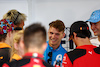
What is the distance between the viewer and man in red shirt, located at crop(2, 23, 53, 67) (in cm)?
73

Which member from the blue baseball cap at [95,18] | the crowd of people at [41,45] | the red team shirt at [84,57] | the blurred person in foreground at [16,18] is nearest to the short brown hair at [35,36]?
the crowd of people at [41,45]

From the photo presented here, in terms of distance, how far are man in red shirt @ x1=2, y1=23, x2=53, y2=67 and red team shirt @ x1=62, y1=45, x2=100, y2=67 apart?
1.40ft

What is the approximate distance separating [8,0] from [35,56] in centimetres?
236

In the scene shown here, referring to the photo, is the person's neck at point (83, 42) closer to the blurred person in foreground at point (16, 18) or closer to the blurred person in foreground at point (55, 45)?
the blurred person in foreground at point (55, 45)

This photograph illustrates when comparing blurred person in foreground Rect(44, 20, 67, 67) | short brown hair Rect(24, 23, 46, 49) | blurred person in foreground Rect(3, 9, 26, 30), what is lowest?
blurred person in foreground Rect(44, 20, 67, 67)

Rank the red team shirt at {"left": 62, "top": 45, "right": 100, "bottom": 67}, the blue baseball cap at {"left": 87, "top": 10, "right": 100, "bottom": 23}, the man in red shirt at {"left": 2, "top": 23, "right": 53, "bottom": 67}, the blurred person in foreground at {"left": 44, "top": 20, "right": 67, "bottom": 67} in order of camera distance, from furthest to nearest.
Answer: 1. the blurred person in foreground at {"left": 44, "top": 20, "right": 67, "bottom": 67}
2. the blue baseball cap at {"left": 87, "top": 10, "right": 100, "bottom": 23}
3. the red team shirt at {"left": 62, "top": 45, "right": 100, "bottom": 67}
4. the man in red shirt at {"left": 2, "top": 23, "right": 53, "bottom": 67}

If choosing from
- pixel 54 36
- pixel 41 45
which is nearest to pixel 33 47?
pixel 41 45

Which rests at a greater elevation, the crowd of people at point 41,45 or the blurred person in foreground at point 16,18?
the blurred person in foreground at point 16,18

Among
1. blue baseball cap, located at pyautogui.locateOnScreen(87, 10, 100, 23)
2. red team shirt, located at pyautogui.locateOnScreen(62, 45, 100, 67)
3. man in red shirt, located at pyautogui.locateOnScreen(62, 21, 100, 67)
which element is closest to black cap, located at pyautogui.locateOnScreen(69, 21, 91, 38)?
man in red shirt, located at pyautogui.locateOnScreen(62, 21, 100, 67)

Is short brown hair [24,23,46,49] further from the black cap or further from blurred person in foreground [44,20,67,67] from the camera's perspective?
blurred person in foreground [44,20,67,67]

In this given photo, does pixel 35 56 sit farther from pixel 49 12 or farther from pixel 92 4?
pixel 92 4

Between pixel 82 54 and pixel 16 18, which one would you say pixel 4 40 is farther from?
pixel 82 54

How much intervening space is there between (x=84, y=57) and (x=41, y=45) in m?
0.53

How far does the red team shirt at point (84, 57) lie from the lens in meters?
1.11
